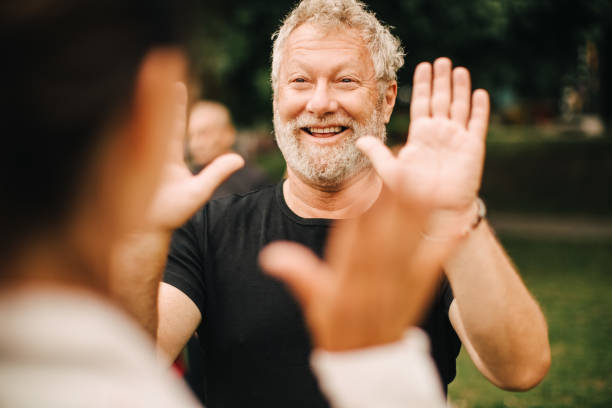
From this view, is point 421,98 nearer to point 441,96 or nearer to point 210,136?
point 441,96

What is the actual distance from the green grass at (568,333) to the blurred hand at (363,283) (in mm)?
4860

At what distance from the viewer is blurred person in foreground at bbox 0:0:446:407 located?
0.75m

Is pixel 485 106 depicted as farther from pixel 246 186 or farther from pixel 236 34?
pixel 236 34

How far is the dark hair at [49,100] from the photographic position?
78 cm

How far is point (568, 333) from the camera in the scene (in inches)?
282

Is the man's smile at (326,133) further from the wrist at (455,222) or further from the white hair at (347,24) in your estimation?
the wrist at (455,222)

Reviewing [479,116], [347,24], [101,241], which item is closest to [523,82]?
[347,24]

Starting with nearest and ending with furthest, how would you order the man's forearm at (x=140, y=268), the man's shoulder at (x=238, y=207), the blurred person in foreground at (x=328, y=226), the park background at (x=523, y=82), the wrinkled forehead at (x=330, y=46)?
the blurred person in foreground at (x=328, y=226) < the man's forearm at (x=140, y=268) < the man's shoulder at (x=238, y=207) < the wrinkled forehead at (x=330, y=46) < the park background at (x=523, y=82)

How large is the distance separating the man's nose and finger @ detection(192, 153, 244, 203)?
2.77 feet

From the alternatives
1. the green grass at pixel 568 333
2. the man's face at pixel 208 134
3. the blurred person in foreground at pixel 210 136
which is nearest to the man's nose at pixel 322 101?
the blurred person in foreground at pixel 210 136

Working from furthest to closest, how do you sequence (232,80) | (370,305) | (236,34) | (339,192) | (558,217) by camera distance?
(558,217) → (232,80) → (236,34) → (339,192) → (370,305)

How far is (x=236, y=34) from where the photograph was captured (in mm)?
9031

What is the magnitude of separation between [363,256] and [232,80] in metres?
9.71

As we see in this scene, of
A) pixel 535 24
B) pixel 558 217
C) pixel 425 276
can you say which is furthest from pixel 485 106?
pixel 558 217
